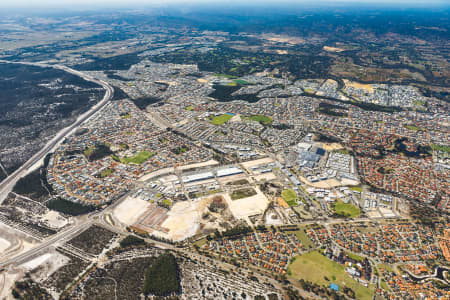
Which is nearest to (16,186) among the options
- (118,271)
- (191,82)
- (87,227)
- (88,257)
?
(87,227)

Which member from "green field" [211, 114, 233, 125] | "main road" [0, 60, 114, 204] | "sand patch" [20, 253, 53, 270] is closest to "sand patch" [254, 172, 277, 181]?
"green field" [211, 114, 233, 125]

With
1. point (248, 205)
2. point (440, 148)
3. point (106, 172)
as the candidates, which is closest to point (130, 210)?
point (106, 172)

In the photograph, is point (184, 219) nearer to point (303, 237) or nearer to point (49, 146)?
point (303, 237)

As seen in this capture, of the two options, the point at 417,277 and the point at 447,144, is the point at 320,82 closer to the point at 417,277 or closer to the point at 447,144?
the point at 447,144

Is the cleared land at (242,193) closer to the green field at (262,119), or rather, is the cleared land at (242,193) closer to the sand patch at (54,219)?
the sand patch at (54,219)

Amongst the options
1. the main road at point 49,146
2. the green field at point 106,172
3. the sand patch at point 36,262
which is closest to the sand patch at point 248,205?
the green field at point 106,172
